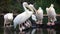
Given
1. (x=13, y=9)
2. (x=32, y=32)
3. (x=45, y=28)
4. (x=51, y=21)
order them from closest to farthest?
1. (x=32, y=32)
2. (x=45, y=28)
3. (x=51, y=21)
4. (x=13, y=9)

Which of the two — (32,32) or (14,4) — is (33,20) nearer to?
(32,32)

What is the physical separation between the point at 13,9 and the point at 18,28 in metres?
7.39

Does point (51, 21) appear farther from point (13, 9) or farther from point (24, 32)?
point (13, 9)

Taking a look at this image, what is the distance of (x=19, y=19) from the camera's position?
11.6 meters

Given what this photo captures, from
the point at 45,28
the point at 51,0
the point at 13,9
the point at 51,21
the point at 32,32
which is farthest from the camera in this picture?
the point at 51,0

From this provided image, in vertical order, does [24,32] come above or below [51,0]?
below

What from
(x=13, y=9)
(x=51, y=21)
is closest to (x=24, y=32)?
(x=51, y=21)

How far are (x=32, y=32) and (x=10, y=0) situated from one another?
349 inches

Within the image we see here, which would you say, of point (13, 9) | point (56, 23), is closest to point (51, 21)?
point (56, 23)

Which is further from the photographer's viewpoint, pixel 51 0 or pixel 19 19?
pixel 51 0

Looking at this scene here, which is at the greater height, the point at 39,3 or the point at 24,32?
the point at 39,3

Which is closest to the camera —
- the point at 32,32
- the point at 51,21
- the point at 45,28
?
the point at 32,32

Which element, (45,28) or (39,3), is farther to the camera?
(39,3)

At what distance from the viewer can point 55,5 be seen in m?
19.9
